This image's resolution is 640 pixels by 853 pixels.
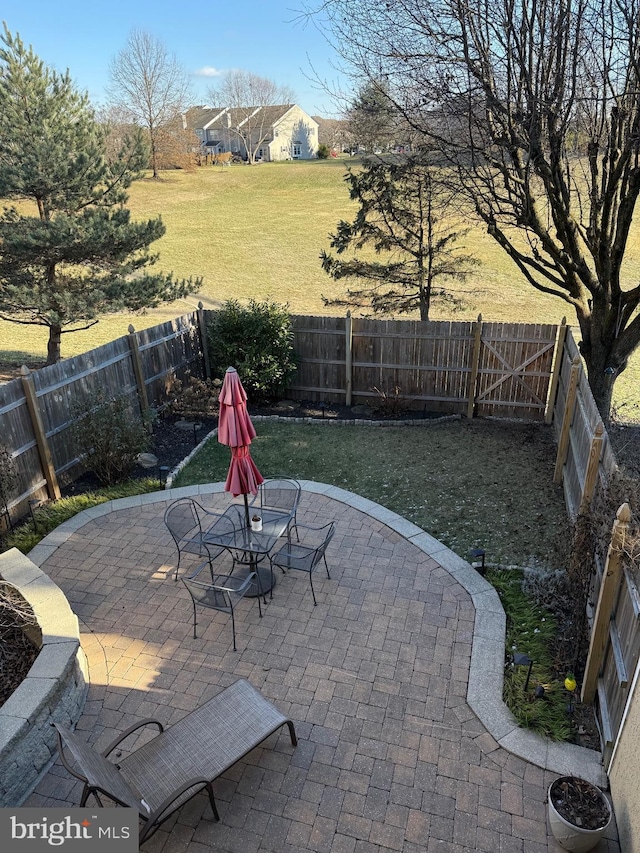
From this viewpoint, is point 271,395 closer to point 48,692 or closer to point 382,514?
point 382,514

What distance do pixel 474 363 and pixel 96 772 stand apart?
31.5 feet

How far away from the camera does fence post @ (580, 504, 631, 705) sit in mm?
4418

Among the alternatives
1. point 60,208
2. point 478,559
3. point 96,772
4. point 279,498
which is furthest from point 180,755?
point 60,208

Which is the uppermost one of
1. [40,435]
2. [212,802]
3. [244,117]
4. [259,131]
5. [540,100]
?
[244,117]

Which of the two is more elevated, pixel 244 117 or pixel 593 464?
pixel 244 117

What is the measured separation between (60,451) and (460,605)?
6465mm

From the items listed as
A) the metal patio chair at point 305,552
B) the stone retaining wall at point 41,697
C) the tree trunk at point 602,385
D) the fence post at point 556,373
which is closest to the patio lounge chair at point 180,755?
the stone retaining wall at point 41,697

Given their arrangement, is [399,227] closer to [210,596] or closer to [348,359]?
[348,359]

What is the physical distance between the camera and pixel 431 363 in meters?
11.8

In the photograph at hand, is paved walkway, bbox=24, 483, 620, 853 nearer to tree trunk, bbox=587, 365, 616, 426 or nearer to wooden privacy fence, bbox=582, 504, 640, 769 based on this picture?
wooden privacy fence, bbox=582, 504, 640, 769

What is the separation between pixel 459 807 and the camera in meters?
4.28

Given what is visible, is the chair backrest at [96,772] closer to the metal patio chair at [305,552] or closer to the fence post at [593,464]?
the metal patio chair at [305,552]

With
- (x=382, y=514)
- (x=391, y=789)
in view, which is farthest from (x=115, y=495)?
(x=391, y=789)

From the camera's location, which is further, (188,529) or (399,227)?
(399,227)
